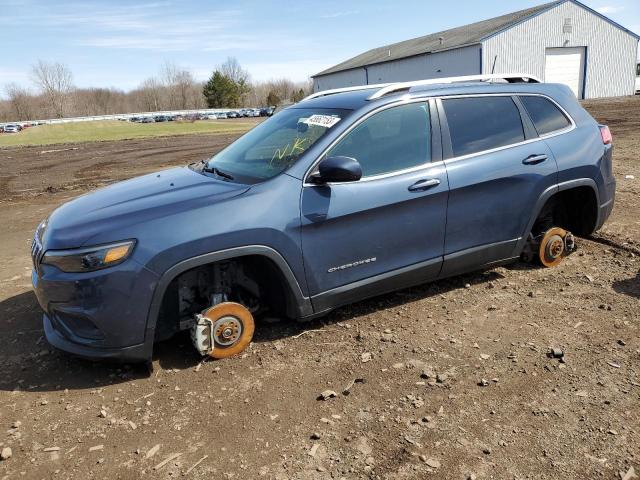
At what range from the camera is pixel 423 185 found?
394cm

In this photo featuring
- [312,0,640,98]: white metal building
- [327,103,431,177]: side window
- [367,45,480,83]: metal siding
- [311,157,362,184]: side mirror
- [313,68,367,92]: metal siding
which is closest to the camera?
[311,157,362,184]: side mirror

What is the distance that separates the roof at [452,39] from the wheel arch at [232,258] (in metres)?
39.8

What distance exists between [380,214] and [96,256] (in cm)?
194

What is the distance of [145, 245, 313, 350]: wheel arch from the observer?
3.23 meters

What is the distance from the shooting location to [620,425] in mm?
2783

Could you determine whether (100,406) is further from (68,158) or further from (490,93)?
(68,158)

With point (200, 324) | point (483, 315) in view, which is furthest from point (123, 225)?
point (483, 315)

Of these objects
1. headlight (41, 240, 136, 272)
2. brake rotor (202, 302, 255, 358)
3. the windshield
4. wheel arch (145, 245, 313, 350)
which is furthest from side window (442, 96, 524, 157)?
headlight (41, 240, 136, 272)

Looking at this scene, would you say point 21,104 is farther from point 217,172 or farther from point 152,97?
point 217,172

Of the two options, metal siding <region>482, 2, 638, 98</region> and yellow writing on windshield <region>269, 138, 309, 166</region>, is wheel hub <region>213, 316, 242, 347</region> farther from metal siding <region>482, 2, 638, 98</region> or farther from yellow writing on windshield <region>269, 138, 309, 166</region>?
metal siding <region>482, 2, 638, 98</region>

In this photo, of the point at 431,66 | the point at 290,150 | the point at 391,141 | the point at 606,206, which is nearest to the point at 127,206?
the point at 290,150

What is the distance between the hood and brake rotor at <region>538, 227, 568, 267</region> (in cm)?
301

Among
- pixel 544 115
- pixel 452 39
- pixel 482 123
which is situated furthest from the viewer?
pixel 452 39

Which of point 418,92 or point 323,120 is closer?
point 323,120
